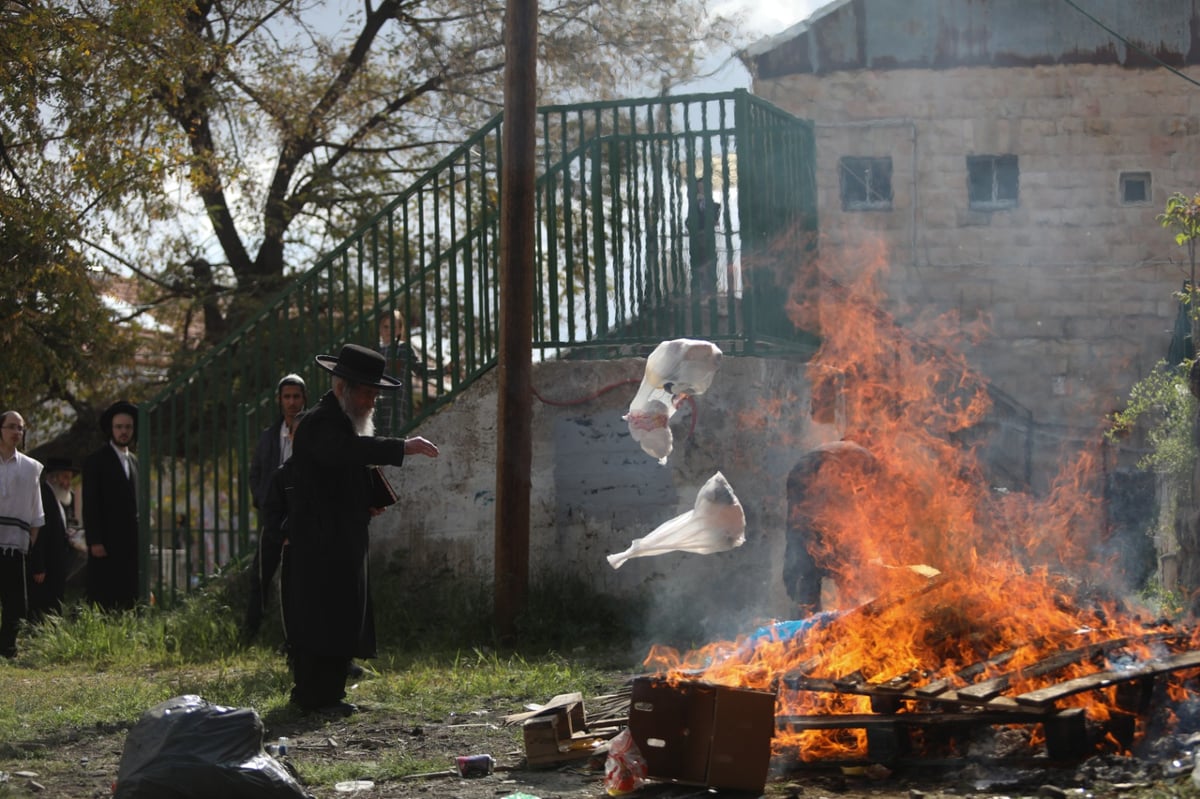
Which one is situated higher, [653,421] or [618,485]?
[653,421]

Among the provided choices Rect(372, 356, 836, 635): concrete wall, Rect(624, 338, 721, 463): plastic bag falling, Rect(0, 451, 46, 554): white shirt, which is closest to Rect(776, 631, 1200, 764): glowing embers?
Rect(624, 338, 721, 463): plastic bag falling

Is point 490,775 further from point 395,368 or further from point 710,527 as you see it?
point 395,368

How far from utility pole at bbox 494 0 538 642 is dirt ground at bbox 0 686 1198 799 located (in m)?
2.38

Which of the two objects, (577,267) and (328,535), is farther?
(577,267)

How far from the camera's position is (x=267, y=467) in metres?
10.5

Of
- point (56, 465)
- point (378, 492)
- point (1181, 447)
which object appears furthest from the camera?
point (56, 465)

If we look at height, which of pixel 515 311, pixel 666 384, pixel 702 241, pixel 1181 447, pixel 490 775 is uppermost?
pixel 702 241

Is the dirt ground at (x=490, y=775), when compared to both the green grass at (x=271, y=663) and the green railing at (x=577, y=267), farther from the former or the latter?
the green railing at (x=577, y=267)

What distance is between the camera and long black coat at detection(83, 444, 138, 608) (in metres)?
11.9

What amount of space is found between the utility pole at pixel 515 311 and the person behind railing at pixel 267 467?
5.60 ft

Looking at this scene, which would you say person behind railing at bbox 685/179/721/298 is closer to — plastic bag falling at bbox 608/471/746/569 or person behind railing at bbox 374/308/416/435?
person behind railing at bbox 374/308/416/435

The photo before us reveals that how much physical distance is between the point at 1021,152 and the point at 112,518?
14.5 metres

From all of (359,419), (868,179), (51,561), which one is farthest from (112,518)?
(868,179)

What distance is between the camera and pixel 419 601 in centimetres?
1096
